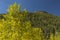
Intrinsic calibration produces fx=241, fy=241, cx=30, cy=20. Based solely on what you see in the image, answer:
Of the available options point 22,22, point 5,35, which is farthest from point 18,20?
point 5,35

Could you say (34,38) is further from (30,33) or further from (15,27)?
(15,27)

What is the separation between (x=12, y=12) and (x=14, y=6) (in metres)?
1.30

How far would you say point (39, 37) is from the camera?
76.2 ft

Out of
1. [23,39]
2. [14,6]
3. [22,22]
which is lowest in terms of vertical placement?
[23,39]

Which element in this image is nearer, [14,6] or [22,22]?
[22,22]

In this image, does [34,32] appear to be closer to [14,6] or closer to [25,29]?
[25,29]

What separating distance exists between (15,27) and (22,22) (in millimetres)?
826

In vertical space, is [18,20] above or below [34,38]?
above

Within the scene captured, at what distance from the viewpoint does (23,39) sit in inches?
862

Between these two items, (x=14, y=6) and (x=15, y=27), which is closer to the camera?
(x=15, y=27)

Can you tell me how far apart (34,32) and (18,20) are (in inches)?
74.8

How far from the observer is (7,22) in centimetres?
2266

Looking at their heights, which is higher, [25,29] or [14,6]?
[14,6]

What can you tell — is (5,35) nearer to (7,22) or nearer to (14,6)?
(7,22)
